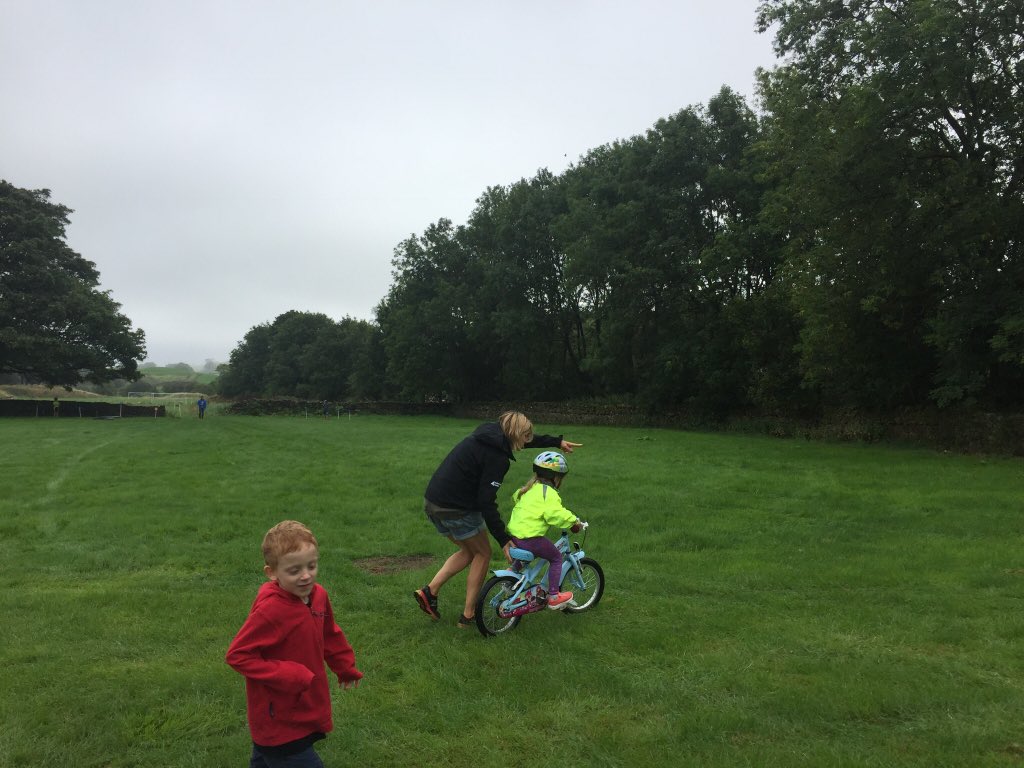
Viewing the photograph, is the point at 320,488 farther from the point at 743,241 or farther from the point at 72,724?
the point at 743,241

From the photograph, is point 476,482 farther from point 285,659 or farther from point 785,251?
point 785,251

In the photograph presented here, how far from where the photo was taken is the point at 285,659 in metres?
3.02

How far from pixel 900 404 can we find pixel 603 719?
2553cm

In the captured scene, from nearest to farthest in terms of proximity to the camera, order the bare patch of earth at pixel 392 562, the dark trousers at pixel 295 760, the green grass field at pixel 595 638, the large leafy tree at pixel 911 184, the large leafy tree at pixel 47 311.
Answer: the dark trousers at pixel 295 760 < the green grass field at pixel 595 638 < the bare patch of earth at pixel 392 562 < the large leafy tree at pixel 911 184 < the large leafy tree at pixel 47 311

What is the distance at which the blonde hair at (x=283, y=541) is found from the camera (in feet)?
9.82

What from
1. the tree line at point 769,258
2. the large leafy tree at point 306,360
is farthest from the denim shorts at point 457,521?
the large leafy tree at point 306,360

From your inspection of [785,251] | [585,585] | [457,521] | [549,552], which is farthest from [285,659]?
[785,251]

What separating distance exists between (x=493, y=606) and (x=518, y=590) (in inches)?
10.4

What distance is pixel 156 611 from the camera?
266 inches

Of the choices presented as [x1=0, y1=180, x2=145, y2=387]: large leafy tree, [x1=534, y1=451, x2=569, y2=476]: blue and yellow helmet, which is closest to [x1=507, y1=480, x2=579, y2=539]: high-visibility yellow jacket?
[x1=534, y1=451, x2=569, y2=476]: blue and yellow helmet

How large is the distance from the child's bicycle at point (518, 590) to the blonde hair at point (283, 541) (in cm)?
321

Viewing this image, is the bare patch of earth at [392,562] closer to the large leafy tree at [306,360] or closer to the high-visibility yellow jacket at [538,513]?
the high-visibility yellow jacket at [538,513]

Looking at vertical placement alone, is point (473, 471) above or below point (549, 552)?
above

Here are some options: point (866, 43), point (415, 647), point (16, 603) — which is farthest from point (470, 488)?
point (866, 43)
